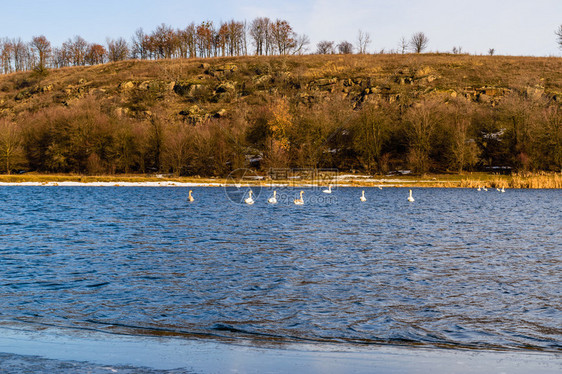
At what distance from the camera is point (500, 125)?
89188 millimetres

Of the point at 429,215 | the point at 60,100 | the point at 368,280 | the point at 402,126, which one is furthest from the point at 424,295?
the point at 60,100

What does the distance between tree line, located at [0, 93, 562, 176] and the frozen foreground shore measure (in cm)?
7425

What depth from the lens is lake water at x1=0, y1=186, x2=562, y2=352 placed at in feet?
41.5

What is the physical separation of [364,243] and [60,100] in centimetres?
14138

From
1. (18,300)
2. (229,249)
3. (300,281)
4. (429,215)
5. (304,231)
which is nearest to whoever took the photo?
(18,300)

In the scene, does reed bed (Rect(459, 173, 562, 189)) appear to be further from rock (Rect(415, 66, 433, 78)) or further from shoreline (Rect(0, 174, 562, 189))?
rock (Rect(415, 66, 433, 78))

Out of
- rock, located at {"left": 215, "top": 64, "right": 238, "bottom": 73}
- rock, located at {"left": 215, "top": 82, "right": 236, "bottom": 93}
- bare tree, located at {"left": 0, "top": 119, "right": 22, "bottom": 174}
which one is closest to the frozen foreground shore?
bare tree, located at {"left": 0, "top": 119, "right": 22, "bottom": 174}

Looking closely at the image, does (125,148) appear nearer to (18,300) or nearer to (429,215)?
(429,215)

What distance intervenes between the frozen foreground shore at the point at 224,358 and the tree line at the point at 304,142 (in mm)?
74251

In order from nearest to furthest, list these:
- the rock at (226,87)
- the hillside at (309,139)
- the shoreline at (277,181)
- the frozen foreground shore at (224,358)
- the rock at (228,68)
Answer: the frozen foreground shore at (224,358) → the shoreline at (277,181) → the hillside at (309,139) → the rock at (226,87) → the rock at (228,68)

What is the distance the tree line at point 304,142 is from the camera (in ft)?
278

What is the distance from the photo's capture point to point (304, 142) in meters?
88.2

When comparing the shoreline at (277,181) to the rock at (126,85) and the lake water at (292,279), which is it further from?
the rock at (126,85)

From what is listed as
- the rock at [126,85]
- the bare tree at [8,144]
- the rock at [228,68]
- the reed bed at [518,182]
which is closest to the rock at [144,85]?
the rock at [126,85]
